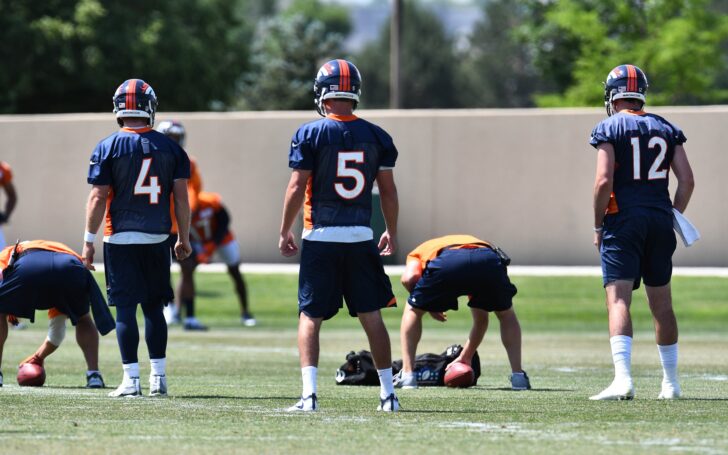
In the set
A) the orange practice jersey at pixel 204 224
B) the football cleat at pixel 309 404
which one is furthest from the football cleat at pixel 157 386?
the orange practice jersey at pixel 204 224

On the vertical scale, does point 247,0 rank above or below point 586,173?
above

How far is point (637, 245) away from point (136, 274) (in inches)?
125

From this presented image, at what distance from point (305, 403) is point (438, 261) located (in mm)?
2350

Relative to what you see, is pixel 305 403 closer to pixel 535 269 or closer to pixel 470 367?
pixel 470 367

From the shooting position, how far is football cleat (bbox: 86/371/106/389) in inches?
407

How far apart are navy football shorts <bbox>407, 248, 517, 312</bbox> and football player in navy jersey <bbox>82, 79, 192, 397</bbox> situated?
1875mm

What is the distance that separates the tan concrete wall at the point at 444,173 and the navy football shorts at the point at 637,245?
13742mm

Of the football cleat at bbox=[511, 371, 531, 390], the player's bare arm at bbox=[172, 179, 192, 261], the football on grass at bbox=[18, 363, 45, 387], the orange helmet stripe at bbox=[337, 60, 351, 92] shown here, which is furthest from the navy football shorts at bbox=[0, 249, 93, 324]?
the football cleat at bbox=[511, 371, 531, 390]

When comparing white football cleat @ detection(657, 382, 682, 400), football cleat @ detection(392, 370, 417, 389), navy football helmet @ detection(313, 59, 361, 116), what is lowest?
football cleat @ detection(392, 370, 417, 389)

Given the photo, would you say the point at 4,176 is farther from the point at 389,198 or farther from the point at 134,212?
the point at 389,198

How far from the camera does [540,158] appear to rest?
23.8 metres

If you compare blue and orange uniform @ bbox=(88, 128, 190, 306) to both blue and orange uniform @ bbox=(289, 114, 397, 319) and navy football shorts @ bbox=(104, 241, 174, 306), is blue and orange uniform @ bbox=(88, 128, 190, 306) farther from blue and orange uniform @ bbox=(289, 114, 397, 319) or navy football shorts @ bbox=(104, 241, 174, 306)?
blue and orange uniform @ bbox=(289, 114, 397, 319)

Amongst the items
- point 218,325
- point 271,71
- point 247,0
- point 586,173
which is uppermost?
point 247,0

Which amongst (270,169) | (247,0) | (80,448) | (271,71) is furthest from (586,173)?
(247,0)
